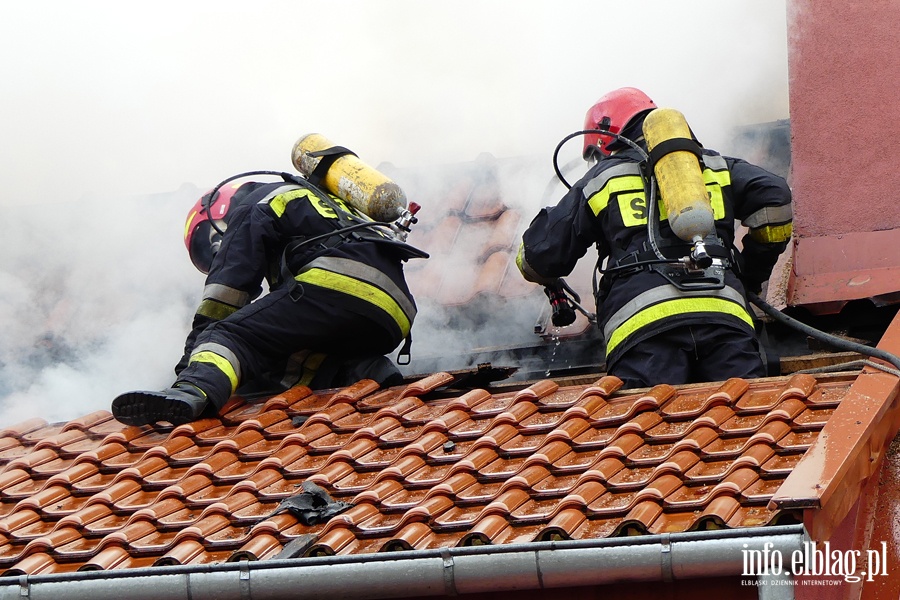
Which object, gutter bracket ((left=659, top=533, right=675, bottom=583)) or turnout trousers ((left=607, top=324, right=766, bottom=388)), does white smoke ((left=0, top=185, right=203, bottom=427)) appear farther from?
gutter bracket ((left=659, top=533, right=675, bottom=583))

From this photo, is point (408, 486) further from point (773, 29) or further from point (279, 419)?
point (773, 29)

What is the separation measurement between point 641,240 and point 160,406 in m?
2.14

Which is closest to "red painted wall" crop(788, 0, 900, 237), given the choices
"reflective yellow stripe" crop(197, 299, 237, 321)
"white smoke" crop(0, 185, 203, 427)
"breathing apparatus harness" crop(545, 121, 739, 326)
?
"breathing apparatus harness" crop(545, 121, 739, 326)

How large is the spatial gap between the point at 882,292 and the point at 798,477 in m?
2.22

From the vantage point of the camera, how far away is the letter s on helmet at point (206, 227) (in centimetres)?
661

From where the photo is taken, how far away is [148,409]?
555 cm

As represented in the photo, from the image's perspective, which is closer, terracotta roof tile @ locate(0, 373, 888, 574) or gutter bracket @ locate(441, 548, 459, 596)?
gutter bracket @ locate(441, 548, 459, 596)

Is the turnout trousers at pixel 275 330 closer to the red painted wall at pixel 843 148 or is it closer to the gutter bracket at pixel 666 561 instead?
the red painted wall at pixel 843 148

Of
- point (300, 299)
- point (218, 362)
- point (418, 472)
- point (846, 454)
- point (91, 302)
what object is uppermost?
point (91, 302)

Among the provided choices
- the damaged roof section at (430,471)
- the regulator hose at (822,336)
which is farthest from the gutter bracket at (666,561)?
the regulator hose at (822,336)

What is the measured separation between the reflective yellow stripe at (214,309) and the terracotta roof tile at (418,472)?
1.87ft

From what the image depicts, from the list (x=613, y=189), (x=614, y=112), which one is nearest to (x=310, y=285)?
(x=613, y=189)

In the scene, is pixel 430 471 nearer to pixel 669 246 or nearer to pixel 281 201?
pixel 669 246

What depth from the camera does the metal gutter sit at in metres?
3.67
